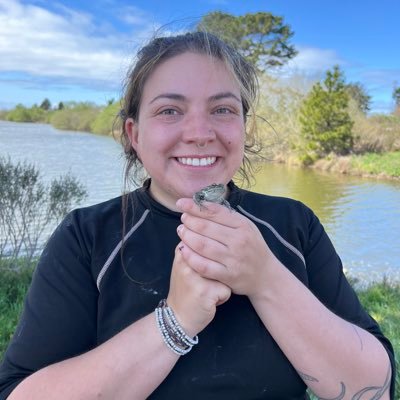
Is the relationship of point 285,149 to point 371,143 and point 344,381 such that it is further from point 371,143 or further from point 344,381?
point 344,381

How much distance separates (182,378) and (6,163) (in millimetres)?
4688

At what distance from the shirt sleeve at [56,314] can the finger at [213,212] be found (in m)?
0.39

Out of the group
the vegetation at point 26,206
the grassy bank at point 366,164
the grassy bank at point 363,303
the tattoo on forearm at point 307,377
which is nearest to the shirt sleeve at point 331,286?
the tattoo on forearm at point 307,377

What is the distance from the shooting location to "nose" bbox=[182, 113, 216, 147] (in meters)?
1.30

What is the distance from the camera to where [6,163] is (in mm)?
5215

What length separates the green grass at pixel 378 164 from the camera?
21281mm

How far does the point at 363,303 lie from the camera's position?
14.8 feet

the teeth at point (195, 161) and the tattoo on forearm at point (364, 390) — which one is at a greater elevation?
the teeth at point (195, 161)

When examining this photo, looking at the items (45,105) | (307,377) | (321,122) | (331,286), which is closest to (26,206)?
(331,286)

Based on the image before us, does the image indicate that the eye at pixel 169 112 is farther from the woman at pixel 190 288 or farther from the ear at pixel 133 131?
the ear at pixel 133 131

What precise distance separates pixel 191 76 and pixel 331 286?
0.77 m

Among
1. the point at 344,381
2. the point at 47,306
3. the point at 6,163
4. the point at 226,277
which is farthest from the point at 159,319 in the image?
the point at 6,163

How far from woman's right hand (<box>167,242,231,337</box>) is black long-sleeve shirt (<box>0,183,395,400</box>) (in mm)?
148

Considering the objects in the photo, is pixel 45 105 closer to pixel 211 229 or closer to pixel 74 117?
pixel 74 117
